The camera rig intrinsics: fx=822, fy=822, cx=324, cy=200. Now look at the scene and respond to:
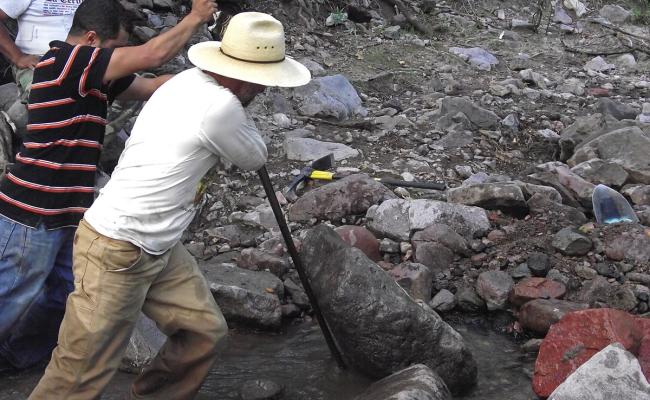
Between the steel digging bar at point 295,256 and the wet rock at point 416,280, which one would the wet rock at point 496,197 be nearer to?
the wet rock at point 416,280

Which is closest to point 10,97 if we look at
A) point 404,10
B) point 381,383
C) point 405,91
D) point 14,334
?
point 14,334

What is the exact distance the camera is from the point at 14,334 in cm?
377

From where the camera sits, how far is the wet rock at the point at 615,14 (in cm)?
1052

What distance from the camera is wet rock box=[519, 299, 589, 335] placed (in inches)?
166

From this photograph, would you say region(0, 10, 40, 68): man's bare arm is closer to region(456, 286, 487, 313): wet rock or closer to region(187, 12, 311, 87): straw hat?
region(187, 12, 311, 87): straw hat

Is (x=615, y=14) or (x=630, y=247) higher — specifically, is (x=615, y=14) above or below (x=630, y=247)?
below

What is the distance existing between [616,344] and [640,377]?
0.17 metres

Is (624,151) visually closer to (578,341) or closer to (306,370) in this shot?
(578,341)

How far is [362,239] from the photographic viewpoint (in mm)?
4906

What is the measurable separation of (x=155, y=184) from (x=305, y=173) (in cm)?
288

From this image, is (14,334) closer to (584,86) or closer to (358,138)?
(358,138)

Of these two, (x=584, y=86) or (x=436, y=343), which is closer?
(x=436, y=343)

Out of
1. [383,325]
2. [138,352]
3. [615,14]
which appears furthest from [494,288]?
[615,14]

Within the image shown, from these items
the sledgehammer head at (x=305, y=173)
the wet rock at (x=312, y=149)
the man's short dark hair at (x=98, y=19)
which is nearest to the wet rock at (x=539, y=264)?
the sledgehammer head at (x=305, y=173)
